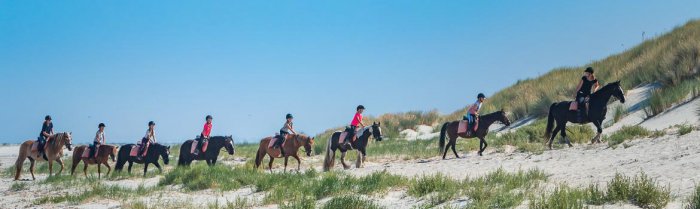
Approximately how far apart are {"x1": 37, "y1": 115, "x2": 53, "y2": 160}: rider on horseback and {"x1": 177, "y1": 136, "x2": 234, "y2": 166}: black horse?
4737 millimetres

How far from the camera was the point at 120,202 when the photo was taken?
36.3 ft

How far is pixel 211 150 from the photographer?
19.8m

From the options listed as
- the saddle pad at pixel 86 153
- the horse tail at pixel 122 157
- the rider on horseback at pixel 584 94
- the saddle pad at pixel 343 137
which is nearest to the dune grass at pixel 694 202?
the rider on horseback at pixel 584 94

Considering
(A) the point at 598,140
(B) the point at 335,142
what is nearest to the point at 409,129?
(B) the point at 335,142

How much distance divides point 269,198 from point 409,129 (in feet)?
76.8

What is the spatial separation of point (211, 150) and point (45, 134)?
5915 mm

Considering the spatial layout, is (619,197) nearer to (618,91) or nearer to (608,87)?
(618,91)

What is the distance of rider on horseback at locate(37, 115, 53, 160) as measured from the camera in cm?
2067

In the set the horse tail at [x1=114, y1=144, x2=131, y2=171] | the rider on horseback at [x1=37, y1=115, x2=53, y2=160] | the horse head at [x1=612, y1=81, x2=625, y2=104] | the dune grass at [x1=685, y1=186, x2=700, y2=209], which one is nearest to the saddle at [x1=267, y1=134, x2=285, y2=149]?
the horse tail at [x1=114, y1=144, x2=131, y2=171]

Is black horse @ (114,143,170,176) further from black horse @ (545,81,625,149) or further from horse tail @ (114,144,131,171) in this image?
black horse @ (545,81,625,149)

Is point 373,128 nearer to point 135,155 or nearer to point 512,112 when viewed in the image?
point 135,155

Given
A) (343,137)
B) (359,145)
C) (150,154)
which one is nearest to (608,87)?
(359,145)

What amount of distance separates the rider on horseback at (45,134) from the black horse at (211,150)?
474cm

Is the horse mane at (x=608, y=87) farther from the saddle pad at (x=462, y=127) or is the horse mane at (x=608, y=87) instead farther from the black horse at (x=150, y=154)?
the black horse at (x=150, y=154)
